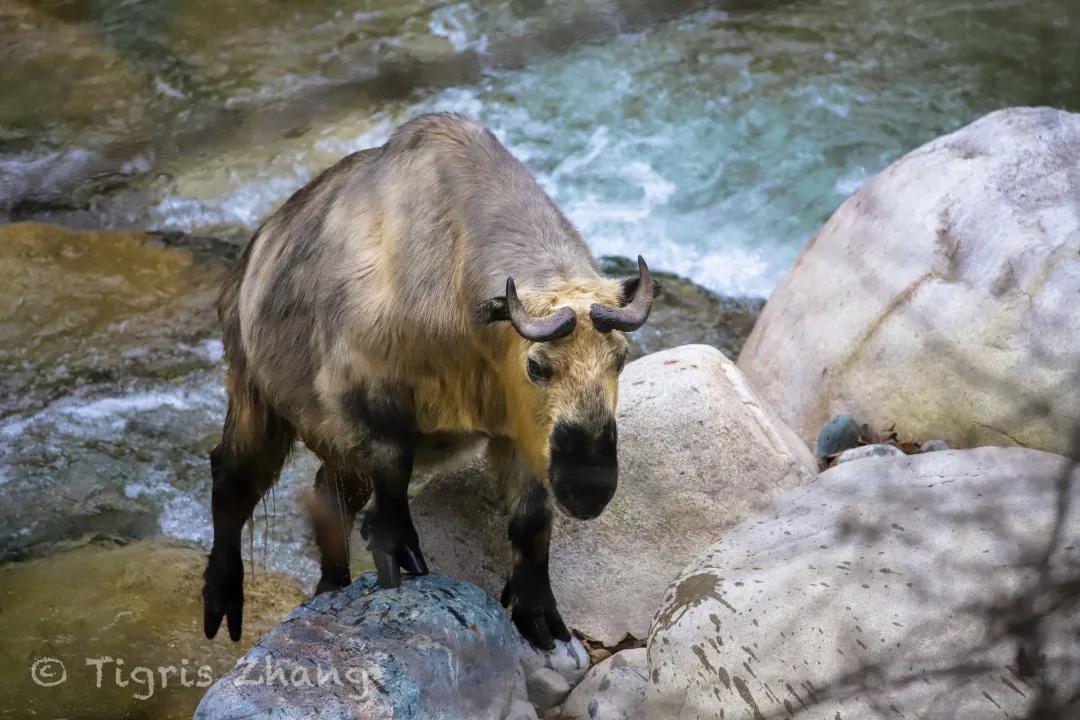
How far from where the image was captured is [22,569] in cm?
615

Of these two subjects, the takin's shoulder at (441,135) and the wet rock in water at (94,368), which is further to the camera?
the wet rock in water at (94,368)

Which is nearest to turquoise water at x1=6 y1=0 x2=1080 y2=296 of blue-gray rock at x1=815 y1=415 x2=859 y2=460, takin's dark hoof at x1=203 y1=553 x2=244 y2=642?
blue-gray rock at x1=815 y1=415 x2=859 y2=460

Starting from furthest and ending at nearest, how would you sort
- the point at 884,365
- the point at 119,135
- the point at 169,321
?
1. the point at 119,135
2. the point at 169,321
3. the point at 884,365

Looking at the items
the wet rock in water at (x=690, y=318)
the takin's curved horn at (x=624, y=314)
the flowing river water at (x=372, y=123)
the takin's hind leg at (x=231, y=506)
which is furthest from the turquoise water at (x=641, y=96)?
the takin's curved horn at (x=624, y=314)

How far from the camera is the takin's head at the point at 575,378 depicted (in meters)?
3.79

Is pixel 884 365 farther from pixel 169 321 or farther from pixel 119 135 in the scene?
pixel 119 135

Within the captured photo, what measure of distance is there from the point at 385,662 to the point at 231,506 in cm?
156

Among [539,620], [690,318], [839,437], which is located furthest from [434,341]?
[690,318]

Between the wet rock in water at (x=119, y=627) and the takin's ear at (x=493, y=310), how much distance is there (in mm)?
2334

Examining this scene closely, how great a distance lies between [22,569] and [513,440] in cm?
294

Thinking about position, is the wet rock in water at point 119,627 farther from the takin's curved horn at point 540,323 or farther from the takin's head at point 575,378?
the takin's curved horn at point 540,323

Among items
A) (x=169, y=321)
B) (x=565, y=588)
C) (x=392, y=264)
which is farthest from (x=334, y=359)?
(x=169, y=321)

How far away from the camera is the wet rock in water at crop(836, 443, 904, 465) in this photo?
5.00 metres

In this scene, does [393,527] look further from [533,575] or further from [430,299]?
[430,299]
